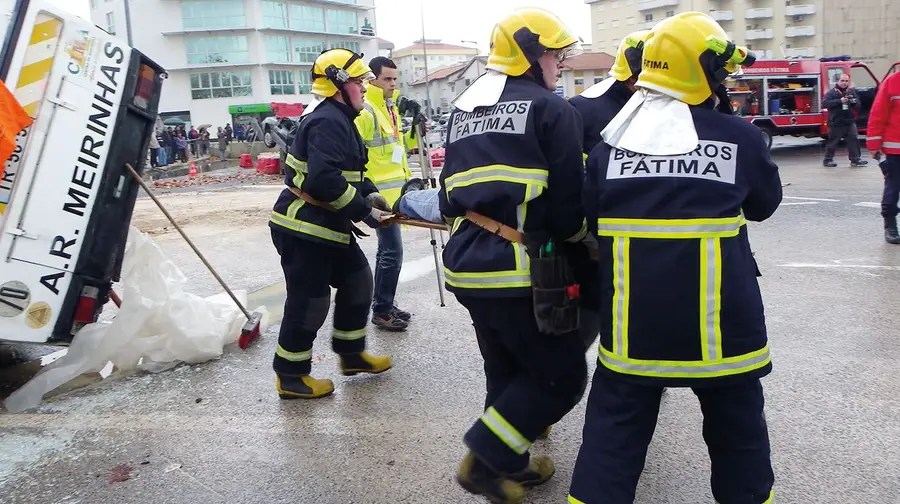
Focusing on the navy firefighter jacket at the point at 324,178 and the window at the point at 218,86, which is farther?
the window at the point at 218,86

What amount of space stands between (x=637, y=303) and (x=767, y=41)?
86.1m

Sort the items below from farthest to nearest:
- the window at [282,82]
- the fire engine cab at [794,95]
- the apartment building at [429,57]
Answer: the apartment building at [429,57] → the window at [282,82] → the fire engine cab at [794,95]

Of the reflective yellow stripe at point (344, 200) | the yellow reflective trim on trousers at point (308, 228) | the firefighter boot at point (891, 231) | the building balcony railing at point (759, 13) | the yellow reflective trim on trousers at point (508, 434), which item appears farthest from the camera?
the building balcony railing at point (759, 13)

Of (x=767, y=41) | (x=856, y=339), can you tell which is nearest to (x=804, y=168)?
(x=856, y=339)

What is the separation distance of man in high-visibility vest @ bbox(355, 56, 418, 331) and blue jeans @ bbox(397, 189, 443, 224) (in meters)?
1.60

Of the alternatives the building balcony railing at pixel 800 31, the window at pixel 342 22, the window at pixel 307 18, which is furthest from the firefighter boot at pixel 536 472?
the building balcony railing at pixel 800 31

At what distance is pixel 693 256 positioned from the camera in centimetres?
211

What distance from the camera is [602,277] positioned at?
2.36m

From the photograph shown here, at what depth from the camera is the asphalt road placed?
120 inches

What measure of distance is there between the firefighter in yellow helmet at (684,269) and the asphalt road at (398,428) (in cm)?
78

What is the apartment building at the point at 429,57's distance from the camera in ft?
414

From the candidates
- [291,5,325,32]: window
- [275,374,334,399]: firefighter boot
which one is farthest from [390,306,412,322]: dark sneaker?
[291,5,325,32]: window

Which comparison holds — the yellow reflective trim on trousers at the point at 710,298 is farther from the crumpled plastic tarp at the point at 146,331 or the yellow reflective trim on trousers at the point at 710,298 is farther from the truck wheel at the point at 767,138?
the crumpled plastic tarp at the point at 146,331

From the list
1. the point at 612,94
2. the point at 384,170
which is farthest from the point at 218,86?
the point at 612,94
